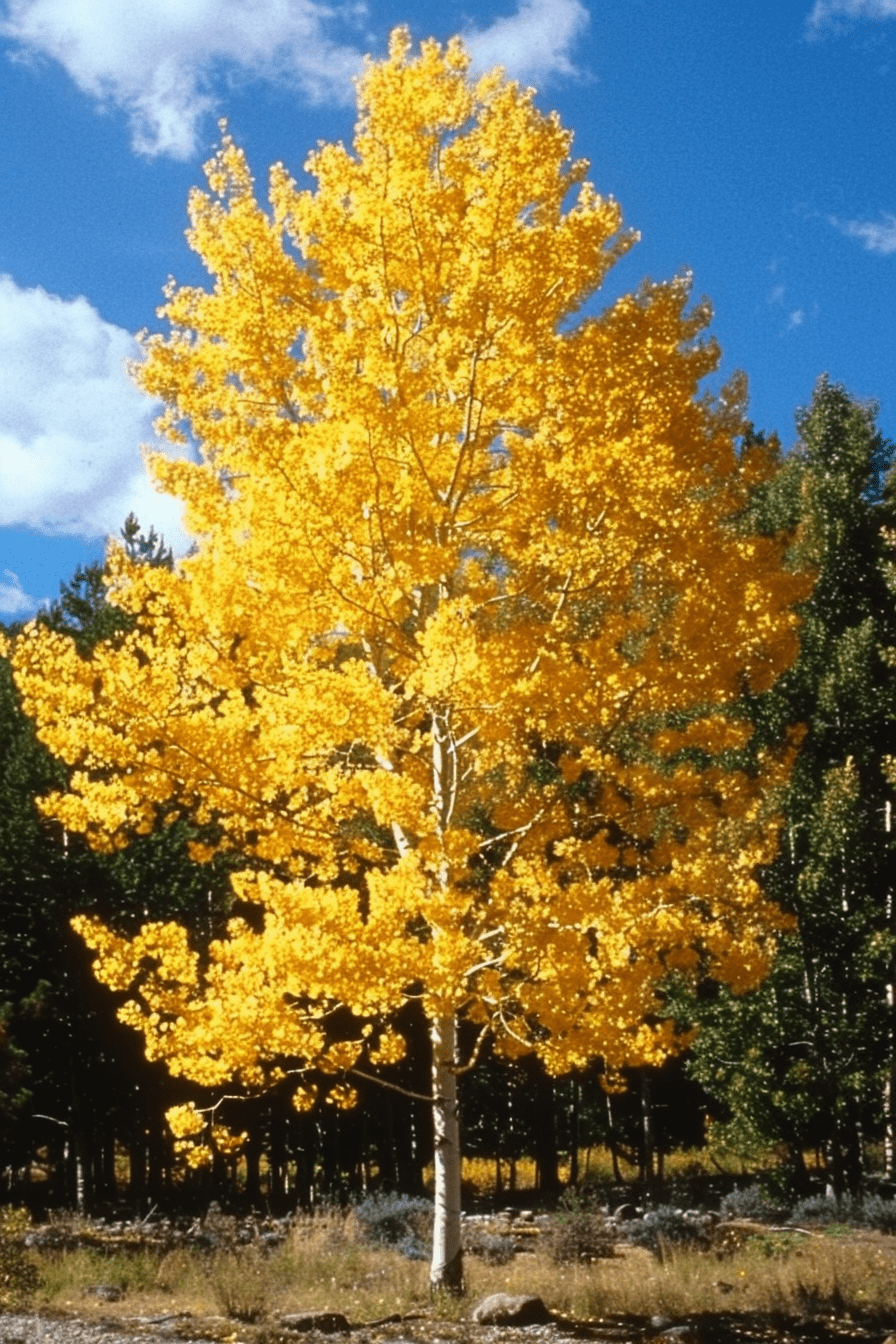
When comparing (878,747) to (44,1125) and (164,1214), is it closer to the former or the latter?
(164,1214)

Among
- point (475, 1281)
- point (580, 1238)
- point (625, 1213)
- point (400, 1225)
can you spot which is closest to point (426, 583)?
point (475, 1281)

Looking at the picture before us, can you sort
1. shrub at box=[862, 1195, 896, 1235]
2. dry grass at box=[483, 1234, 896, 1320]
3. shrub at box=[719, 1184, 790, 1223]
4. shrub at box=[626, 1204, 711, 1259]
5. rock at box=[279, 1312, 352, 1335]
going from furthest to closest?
shrub at box=[719, 1184, 790, 1223] < shrub at box=[862, 1195, 896, 1235] < shrub at box=[626, 1204, 711, 1259] < dry grass at box=[483, 1234, 896, 1320] < rock at box=[279, 1312, 352, 1335]

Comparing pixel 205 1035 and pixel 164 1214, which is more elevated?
pixel 205 1035

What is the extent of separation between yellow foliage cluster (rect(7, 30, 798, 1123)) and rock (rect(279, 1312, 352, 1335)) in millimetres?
1906

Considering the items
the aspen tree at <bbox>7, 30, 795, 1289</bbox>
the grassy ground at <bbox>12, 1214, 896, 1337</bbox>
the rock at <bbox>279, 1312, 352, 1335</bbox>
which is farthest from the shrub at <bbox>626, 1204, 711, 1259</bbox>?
the aspen tree at <bbox>7, 30, 795, 1289</bbox>

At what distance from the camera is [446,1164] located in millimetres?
6727

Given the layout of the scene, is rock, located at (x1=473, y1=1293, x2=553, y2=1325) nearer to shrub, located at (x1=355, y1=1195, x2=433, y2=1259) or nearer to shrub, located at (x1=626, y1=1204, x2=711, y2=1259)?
shrub, located at (x1=355, y1=1195, x2=433, y2=1259)

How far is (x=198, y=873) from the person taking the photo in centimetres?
1788

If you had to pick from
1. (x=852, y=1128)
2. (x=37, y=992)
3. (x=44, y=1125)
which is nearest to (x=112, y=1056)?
(x=44, y=1125)

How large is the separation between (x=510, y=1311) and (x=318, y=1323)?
1.27m

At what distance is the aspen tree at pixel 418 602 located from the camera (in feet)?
18.0

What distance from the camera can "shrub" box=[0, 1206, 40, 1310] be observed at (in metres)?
7.87

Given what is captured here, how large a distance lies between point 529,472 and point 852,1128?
12447 mm

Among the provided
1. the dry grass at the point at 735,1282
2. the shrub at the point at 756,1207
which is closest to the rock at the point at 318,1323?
the dry grass at the point at 735,1282
